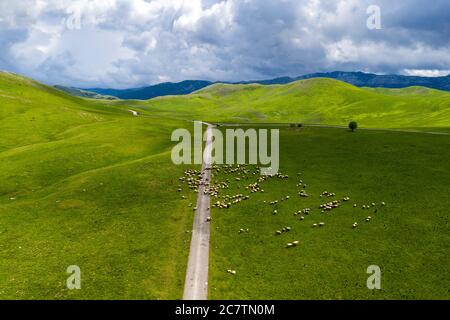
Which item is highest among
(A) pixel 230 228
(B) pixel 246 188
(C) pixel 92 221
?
(B) pixel 246 188

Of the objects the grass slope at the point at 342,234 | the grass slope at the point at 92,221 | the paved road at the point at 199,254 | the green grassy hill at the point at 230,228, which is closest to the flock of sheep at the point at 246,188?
the grass slope at the point at 342,234

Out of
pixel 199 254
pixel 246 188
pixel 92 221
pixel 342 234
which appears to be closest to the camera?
pixel 199 254

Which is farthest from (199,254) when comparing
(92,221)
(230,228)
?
(92,221)

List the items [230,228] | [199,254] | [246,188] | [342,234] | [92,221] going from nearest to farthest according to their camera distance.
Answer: [199,254], [342,234], [230,228], [92,221], [246,188]

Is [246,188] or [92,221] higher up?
[246,188]

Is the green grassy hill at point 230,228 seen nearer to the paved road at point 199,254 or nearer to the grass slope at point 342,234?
the grass slope at point 342,234

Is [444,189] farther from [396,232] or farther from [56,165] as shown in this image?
[56,165]

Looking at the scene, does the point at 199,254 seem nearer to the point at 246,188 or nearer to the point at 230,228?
the point at 230,228

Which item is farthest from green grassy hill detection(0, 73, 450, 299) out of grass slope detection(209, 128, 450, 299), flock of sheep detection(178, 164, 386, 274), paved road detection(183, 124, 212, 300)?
flock of sheep detection(178, 164, 386, 274)

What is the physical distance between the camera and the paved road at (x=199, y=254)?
3134 centimetres

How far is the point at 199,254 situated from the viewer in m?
38.1

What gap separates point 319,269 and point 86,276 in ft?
78.1
